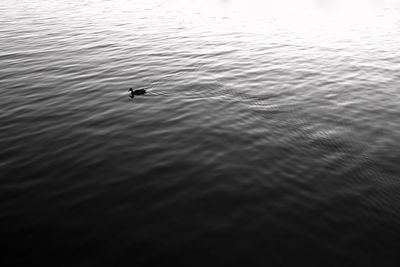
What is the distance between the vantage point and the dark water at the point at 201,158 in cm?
810

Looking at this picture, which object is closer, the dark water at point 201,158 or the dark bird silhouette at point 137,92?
the dark water at point 201,158

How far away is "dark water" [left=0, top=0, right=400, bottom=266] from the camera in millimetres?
8102

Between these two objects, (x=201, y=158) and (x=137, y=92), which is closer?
(x=201, y=158)

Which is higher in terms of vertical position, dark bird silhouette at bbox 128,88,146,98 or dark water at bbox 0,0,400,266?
dark bird silhouette at bbox 128,88,146,98

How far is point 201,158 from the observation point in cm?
1171

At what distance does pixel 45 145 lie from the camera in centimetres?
1248

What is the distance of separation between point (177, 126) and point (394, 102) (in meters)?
11.0

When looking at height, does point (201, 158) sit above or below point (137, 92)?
below

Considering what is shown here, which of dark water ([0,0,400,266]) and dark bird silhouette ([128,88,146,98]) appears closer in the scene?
dark water ([0,0,400,266])

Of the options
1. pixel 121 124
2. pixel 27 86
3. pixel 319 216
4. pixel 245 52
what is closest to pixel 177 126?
pixel 121 124

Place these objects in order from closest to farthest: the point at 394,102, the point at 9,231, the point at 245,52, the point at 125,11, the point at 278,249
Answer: the point at 278,249 < the point at 9,231 < the point at 394,102 < the point at 245,52 < the point at 125,11

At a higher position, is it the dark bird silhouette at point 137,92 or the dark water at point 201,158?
the dark bird silhouette at point 137,92

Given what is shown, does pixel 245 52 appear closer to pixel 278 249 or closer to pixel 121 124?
pixel 121 124

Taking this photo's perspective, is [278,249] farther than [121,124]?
No
